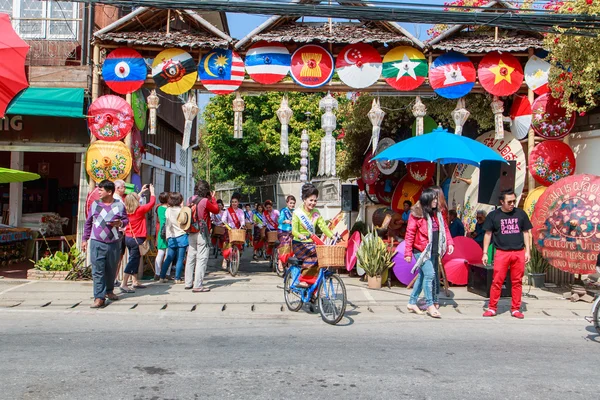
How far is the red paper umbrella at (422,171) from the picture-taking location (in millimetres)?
13727

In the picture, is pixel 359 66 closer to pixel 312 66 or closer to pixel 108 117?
pixel 312 66

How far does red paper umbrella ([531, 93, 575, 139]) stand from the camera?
37.0 feet

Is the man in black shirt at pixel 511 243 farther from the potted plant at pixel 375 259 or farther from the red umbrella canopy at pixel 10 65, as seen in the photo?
the red umbrella canopy at pixel 10 65

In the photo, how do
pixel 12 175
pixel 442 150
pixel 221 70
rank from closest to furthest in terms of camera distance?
pixel 442 150 → pixel 12 175 → pixel 221 70

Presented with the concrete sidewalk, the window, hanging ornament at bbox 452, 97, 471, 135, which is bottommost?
the concrete sidewalk

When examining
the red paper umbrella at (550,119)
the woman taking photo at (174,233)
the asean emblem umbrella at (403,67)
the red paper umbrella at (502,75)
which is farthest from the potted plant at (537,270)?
the woman taking photo at (174,233)

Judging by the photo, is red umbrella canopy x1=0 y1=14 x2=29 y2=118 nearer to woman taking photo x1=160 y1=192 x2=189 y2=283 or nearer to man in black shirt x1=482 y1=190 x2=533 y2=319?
woman taking photo x1=160 y1=192 x2=189 y2=283

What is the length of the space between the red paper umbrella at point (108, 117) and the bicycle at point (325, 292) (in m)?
5.01

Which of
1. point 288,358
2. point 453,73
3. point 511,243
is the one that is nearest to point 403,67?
point 453,73

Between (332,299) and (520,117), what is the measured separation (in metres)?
6.71

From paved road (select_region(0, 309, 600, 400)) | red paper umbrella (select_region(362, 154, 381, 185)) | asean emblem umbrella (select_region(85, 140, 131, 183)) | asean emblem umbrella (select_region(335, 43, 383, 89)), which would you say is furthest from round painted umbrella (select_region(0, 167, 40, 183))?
red paper umbrella (select_region(362, 154, 381, 185))

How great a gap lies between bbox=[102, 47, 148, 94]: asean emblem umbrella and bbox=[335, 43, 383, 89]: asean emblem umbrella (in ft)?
13.0

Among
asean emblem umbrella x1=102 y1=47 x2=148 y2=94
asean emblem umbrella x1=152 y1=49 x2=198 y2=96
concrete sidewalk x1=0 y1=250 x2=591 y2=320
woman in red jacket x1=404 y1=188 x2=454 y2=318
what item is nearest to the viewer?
woman in red jacket x1=404 y1=188 x2=454 y2=318

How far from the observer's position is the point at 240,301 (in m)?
9.02
